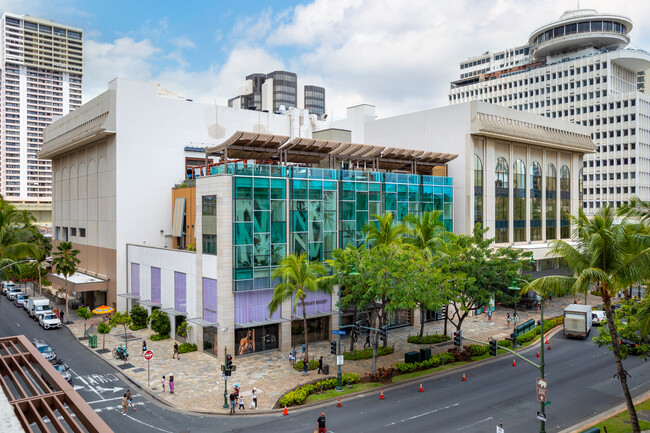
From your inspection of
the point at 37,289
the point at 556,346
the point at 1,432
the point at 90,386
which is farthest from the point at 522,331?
the point at 37,289

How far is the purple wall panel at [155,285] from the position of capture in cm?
5206

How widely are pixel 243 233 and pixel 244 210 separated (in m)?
2.01

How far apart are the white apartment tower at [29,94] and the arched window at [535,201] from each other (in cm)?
15359

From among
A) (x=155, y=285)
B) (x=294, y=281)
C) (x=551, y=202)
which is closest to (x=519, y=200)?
(x=551, y=202)

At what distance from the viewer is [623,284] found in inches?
955

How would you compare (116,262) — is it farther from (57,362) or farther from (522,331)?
(522,331)

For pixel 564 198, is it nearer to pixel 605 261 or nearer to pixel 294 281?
pixel 294 281

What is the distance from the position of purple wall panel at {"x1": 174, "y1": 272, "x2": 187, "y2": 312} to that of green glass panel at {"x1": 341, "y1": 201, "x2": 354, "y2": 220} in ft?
55.5

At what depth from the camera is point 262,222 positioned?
144 feet

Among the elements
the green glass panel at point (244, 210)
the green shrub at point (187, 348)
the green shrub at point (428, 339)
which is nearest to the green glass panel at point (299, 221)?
the green glass panel at point (244, 210)

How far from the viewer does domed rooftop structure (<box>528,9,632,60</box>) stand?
380ft

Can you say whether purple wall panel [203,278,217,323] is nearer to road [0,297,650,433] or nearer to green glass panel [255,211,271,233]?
green glass panel [255,211,271,233]

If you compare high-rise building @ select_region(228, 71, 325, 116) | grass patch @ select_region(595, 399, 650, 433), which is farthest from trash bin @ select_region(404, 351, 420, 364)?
high-rise building @ select_region(228, 71, 325, 116)

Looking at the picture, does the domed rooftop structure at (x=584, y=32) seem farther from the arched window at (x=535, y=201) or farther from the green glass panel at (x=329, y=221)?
the green glass panel at (x=329, y=221)
